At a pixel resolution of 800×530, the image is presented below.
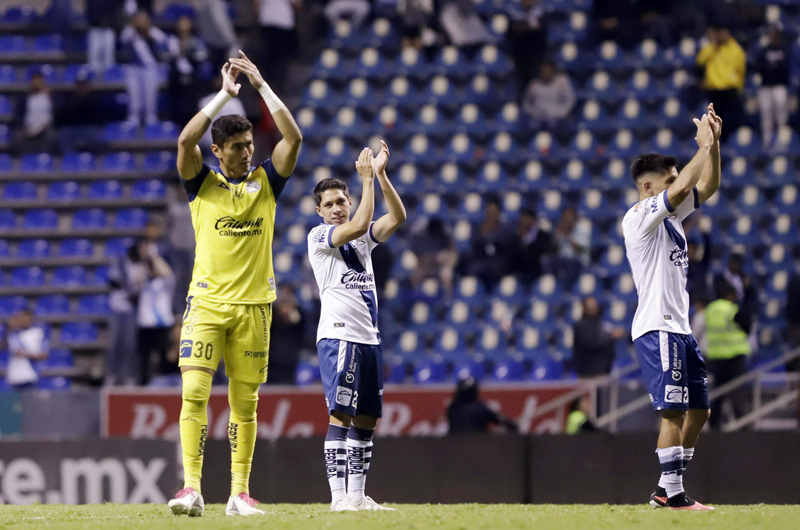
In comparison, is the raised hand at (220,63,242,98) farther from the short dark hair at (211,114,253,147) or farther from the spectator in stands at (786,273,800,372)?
the spectator in stands at (786,273,800,372)

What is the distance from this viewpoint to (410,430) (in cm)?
1358

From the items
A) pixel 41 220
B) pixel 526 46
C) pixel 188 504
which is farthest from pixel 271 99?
pixel 41 220

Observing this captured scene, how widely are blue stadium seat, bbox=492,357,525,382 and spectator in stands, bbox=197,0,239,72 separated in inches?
270

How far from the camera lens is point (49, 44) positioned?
62.6 ft

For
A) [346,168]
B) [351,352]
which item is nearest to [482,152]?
[346,168]

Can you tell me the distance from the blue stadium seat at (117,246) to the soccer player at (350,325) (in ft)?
32.9

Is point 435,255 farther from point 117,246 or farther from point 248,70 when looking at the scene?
point 248,70

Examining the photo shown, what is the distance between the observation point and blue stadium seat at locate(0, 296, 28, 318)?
1666 centimetres

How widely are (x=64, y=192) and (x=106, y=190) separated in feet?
2.27

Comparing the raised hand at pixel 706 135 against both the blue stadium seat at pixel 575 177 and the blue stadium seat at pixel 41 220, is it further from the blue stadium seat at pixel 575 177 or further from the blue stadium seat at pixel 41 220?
the blue stadium seat at pixel 41 220

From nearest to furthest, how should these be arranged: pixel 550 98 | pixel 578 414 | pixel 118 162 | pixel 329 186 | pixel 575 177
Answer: pixel 329 186 < pixel 578 414 < pixel 575 177 < pixel 550 98 < pixel 118 162

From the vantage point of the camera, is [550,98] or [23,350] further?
[550,98]

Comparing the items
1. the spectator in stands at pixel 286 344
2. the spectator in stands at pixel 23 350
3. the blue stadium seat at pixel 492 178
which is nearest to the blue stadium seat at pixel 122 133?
the spectator in stands at pixel 23 350

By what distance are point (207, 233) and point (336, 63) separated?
39.1 ft
